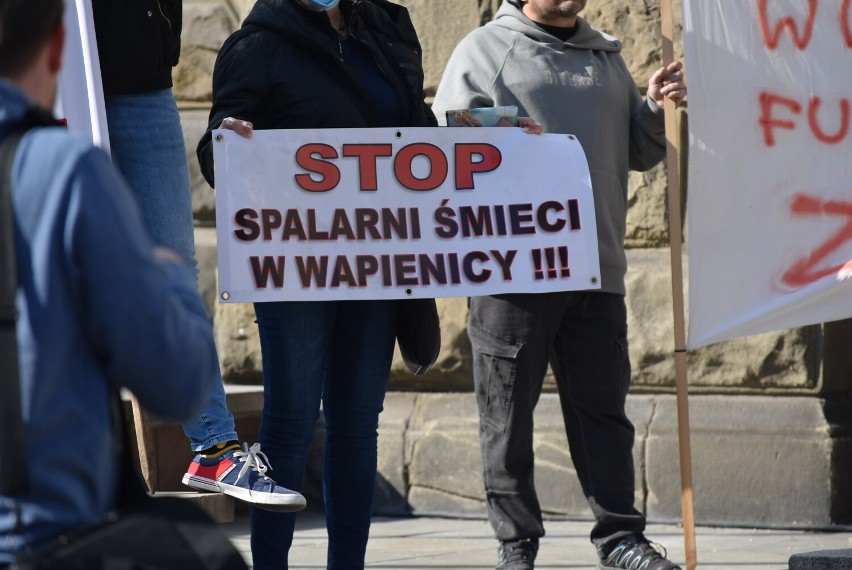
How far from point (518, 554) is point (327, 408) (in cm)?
96

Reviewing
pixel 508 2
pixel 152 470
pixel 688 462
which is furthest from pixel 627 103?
pixel 152 470

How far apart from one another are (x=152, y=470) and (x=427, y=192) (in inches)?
42.1

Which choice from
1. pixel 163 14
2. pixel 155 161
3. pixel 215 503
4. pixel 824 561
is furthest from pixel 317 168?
pixel 824 561

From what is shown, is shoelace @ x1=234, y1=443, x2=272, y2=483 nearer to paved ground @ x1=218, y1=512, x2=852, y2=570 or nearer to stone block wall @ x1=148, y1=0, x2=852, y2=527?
paved ground @ x1=218, y1=512, x2=852, y2=570

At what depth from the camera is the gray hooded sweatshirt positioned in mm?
4410

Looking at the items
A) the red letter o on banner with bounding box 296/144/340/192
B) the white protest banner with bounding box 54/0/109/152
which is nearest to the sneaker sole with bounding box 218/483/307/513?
the red letter o on banner with bounding box 296/144/340/192

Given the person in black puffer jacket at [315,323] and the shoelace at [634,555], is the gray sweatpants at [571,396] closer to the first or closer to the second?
the shoelace at [634,555]

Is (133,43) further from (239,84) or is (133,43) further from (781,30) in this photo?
(781,30)

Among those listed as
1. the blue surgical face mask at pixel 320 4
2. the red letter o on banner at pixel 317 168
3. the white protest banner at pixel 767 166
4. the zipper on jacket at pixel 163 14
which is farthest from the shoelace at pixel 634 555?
the zipper on jacket at pixel 163 14

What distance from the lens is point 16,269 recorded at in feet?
5.57

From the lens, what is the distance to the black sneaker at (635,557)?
435cm

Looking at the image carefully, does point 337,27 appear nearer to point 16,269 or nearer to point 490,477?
point 490,477

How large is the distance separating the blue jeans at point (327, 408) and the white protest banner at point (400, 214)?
0.08m

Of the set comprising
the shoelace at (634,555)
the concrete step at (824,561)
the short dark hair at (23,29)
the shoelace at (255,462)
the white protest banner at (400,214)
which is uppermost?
the short dark hair at (23,29)
